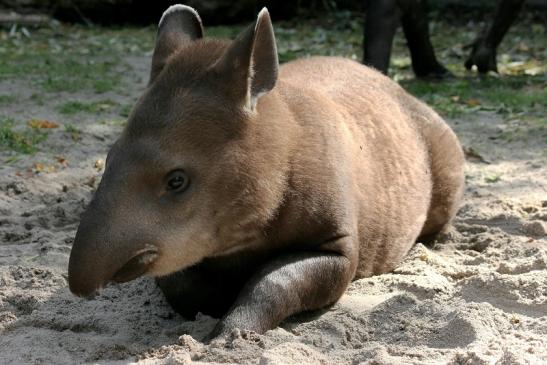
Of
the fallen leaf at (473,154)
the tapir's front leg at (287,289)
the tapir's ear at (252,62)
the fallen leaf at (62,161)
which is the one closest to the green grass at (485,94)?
the fallen leaf at (473,154)

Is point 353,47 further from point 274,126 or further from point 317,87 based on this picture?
point 274,126

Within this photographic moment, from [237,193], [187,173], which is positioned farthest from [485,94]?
[187,173]

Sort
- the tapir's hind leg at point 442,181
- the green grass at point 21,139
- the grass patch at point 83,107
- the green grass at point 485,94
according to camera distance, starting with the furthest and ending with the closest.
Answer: the green grass at point 485,94
the grass patch at point 83,107
the green grass at point 21,139
the tapir's hind leg at point 442,181

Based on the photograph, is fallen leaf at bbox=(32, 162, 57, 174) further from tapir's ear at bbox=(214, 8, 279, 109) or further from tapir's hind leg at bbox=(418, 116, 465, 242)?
tapir's ear at bbox=(214, 8, 279, 109)

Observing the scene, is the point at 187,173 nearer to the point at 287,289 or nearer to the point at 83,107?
the point at 287,289

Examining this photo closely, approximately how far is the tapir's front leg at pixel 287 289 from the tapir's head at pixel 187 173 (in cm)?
19

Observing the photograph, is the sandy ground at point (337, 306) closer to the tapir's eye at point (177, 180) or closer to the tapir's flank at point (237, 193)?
the tapir's flank at point (237, 193)

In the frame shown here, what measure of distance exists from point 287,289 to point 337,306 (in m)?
0.39

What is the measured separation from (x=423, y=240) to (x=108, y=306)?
1992 millimetres

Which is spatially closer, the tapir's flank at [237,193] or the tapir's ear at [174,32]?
the tapir's flank at [237,193]

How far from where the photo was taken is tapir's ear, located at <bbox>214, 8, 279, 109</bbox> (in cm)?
379

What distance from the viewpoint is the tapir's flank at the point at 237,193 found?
360cm

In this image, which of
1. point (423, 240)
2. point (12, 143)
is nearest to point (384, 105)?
point (423, 240)

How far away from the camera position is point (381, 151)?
196 inches
